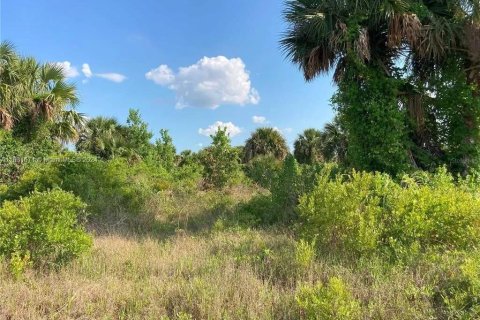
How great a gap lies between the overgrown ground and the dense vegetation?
0.02 m

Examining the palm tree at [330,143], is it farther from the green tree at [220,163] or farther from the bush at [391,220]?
the bush at [391,220]

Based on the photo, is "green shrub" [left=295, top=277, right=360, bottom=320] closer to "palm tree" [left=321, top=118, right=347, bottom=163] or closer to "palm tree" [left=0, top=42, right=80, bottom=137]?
"palm tree" [left=0, top=42, right=80, bottom=137]

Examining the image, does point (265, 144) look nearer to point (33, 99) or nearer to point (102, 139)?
point (102, 139)

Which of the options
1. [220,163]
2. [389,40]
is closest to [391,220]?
[389,40]

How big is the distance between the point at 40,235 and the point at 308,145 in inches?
1052

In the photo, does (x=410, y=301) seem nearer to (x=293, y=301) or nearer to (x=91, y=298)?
(x=293, y=301)

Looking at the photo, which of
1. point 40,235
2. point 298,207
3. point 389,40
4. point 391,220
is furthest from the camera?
point 389,40

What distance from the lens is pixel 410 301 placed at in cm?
347

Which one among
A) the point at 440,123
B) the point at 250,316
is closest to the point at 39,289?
the point at 250,316

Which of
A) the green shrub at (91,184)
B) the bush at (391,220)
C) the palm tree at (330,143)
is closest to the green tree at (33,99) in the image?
the green shrub at (91,184)

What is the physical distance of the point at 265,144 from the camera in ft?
98.4

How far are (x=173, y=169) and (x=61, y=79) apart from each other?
5.93 meters

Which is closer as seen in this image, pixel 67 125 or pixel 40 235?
pixel 40 235

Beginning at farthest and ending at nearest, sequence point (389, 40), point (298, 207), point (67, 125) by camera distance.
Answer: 1. point (67, 125)
2. point (389, 40)
3. point (298, 207)
